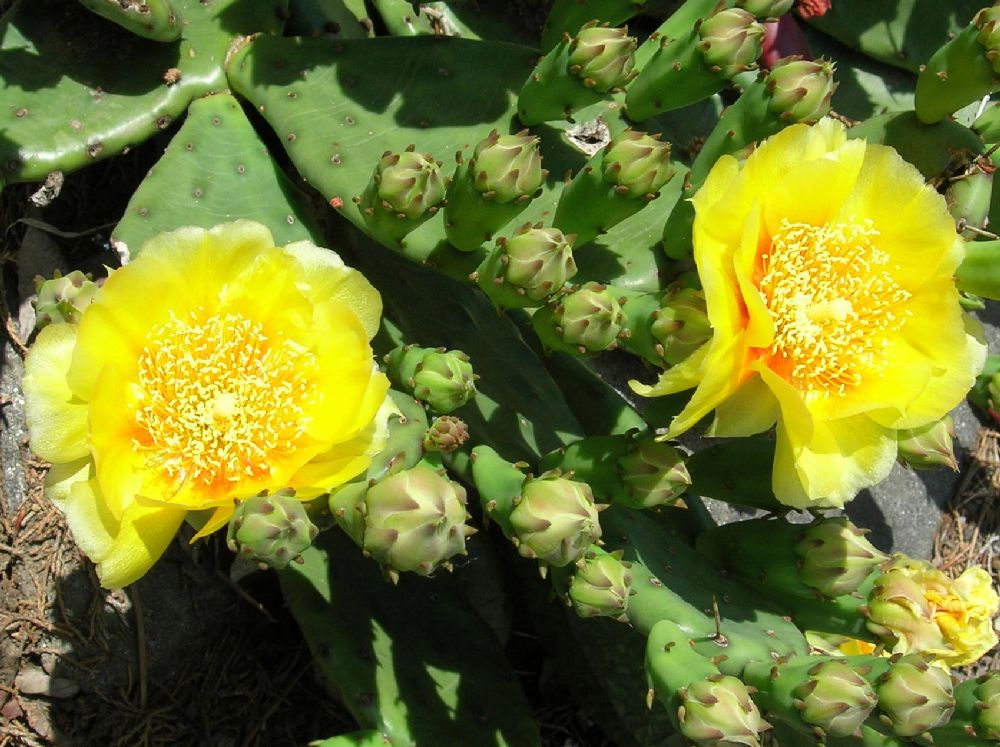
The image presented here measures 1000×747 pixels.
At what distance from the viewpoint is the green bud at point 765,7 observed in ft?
5.22

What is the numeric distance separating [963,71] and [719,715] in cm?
108

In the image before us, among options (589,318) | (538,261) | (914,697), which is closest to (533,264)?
(538,261)

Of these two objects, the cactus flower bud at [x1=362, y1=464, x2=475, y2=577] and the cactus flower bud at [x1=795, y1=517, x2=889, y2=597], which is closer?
the cactus flower bud at [x1=362, y1=464, x2=475, y2=577]

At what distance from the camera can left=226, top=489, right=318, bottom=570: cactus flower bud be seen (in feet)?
3.63

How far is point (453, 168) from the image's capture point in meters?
1.73

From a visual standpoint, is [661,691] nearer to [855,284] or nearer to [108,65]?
[855,284]

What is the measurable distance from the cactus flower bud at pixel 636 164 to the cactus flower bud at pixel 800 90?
208 millimetres

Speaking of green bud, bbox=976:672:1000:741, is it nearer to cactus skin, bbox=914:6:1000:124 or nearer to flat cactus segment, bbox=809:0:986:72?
cactus skin, bbox=914:6:1000:124

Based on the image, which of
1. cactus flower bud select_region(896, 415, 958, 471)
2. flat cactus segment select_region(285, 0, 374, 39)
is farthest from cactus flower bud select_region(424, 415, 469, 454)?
flat cactus segment select_region(285, 0, 374, 39)

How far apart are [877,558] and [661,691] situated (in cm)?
39

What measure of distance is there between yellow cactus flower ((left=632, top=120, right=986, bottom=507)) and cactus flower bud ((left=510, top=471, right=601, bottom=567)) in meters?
0.16

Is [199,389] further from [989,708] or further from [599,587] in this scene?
[989,708]

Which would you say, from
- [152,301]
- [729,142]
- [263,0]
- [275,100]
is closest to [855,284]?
[729,142]

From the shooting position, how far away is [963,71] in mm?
1547
